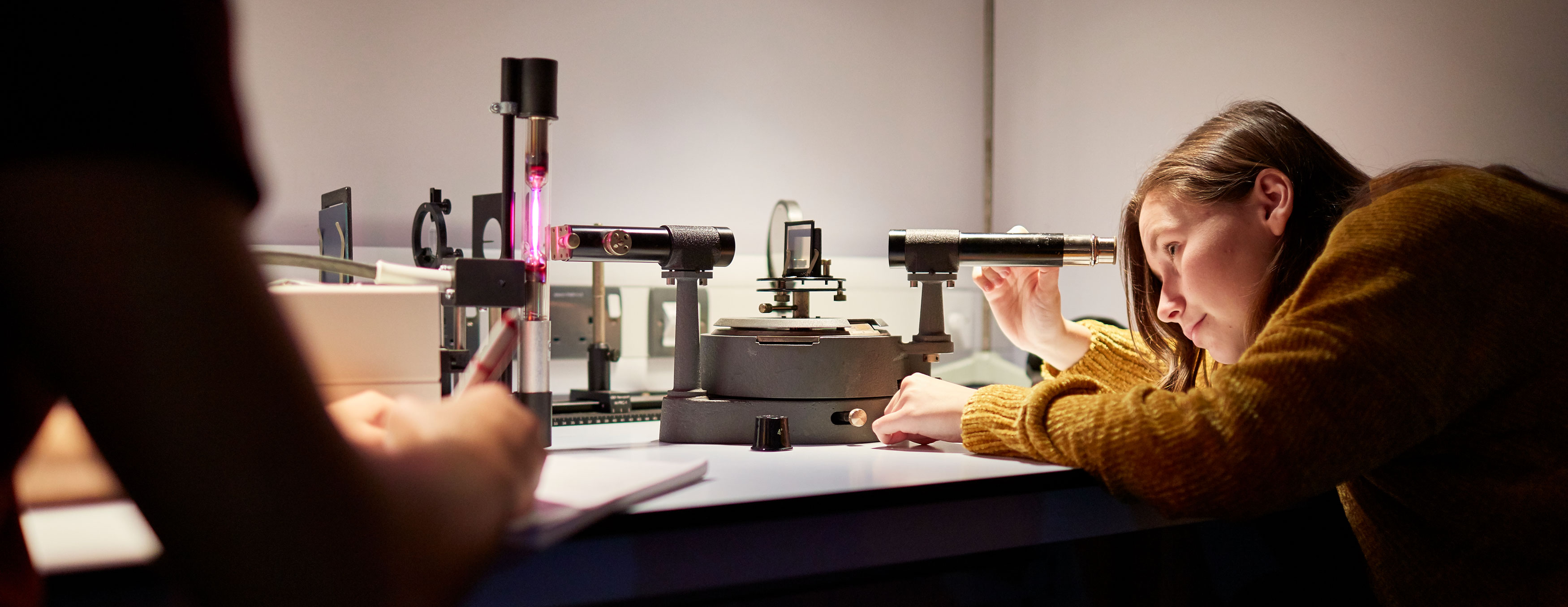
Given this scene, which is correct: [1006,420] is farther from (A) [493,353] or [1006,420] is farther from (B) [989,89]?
(B) [989,89]

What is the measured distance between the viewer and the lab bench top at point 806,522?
2.30 ft

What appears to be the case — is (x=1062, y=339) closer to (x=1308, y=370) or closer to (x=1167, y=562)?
(x=1167, y=562)

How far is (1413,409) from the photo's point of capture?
0.77 meters

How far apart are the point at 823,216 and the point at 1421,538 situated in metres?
1.74

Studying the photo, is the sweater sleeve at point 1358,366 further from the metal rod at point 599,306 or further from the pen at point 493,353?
the metal rod at point 599,306

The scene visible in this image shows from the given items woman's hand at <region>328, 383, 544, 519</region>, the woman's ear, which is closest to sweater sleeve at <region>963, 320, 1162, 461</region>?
the woman's ear

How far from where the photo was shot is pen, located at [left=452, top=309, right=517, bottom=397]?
773 mm

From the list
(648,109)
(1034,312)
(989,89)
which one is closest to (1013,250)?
(1034,312)

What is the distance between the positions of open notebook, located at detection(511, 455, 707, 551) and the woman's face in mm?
626

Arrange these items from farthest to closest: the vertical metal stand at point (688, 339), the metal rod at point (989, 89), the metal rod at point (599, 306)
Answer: the metal rod at point (989, 89) < the metal rod at point (599, 306) < the vertical metal stand at point (688, 339)

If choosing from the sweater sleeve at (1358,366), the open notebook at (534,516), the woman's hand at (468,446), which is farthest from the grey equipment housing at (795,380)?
the woman's hand at (468,446)

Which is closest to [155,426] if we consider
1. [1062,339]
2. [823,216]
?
[1062,339]

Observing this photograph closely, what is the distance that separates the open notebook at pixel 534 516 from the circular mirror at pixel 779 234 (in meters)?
0.49

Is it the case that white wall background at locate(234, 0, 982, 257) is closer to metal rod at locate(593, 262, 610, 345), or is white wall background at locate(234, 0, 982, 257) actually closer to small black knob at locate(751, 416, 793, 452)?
metal rod at locate(593, 262, 610, 345)
